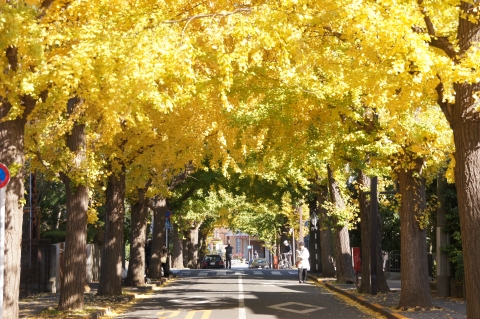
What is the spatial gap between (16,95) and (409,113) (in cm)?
963

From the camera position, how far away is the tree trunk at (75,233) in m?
19.1

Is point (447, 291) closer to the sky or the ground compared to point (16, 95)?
closer to the ground

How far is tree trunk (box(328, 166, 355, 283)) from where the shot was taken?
33.1 meters

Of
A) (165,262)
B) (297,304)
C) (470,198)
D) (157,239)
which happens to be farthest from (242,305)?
(165,262)

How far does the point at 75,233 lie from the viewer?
63.8ft

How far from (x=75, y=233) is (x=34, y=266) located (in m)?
9.35

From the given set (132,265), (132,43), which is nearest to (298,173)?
(132,265)

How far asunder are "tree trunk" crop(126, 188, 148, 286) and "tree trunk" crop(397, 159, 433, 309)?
14183 millimetres

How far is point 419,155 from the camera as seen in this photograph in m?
18.2

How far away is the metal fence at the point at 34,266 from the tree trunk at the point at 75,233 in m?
7.61

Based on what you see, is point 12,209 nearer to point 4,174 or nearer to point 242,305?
point 4,174

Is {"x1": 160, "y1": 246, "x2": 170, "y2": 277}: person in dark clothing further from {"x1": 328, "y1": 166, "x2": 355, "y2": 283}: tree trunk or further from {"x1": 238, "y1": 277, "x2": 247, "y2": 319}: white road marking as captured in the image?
{"x1": 238, "y1": 277, "x2": 247, "y2": 319}: white road marking

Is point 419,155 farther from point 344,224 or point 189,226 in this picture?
Result: point 189,226

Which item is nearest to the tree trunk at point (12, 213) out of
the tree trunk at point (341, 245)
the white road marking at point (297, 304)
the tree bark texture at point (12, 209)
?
the tree bark texture at point (12, 209)
